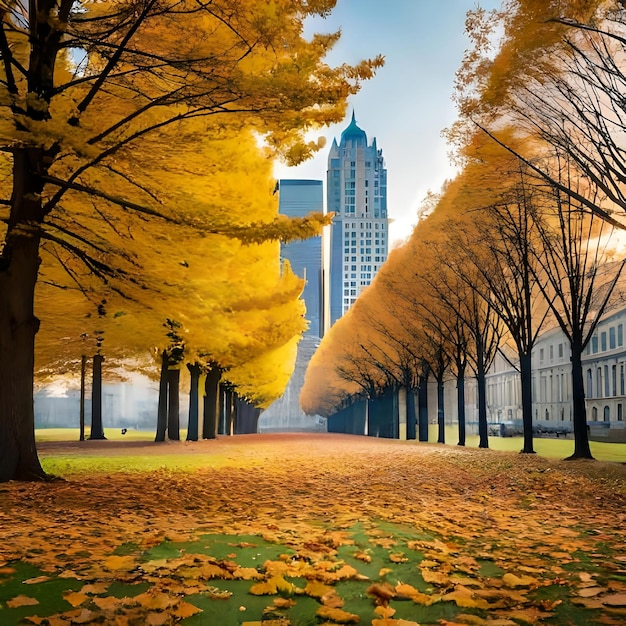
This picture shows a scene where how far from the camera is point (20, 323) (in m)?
8.77

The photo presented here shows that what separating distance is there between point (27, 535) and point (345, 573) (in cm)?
258

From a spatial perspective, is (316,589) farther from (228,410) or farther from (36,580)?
(228,410)

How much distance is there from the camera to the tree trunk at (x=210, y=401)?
1109 inches

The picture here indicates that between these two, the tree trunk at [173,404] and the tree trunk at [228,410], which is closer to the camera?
the tree trunk at [173,404]

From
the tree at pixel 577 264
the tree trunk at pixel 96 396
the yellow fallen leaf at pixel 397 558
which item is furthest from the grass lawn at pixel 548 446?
the yellow fallen leaf at pixel 397 558

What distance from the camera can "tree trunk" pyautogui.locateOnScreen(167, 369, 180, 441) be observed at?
79.3 ft

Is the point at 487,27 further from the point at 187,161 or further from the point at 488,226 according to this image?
the point at 488,226

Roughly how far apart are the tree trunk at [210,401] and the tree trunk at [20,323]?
18.9m

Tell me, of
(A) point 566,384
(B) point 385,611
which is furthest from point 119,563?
(A) point 566,384

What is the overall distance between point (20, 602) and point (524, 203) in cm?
1524

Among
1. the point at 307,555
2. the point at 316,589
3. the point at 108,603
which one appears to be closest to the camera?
the point at 108,603

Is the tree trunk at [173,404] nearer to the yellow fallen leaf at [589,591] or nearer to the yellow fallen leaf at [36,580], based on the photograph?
the yellow fallen leaf at [36,580]

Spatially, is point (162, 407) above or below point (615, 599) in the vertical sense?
above

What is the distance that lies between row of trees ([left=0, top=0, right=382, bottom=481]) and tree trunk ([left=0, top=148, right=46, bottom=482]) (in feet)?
0.06
